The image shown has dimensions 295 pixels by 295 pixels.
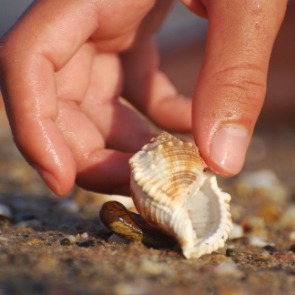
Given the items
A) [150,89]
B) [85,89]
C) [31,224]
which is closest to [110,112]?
[85,89]

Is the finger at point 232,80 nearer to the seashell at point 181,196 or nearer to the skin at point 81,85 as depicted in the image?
the skin at point 81,85

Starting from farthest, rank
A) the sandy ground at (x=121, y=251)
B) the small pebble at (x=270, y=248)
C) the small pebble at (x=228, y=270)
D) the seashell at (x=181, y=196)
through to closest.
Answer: the small pebble at (x=270, y=248) → the seashell at (x=181, y=196) → the small pebble at (x=228, y=270) → the sandy ground at (x=121, y=251)

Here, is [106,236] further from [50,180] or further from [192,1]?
[192,1]

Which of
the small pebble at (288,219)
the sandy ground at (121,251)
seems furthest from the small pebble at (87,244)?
the small pebble at (288,219)

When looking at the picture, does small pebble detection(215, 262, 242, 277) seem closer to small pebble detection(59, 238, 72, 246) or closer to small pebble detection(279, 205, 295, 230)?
small pebble detection(59, 238, 72, 246)

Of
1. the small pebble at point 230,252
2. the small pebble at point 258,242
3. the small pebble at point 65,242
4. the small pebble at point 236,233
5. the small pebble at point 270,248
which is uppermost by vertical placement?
the small pebble at point 65,242

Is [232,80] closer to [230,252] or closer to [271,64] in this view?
[230,252]

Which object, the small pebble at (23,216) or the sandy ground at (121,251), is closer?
the sandy ground at (121,251)

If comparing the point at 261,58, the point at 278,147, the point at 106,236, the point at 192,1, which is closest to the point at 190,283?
the point at 106,236
